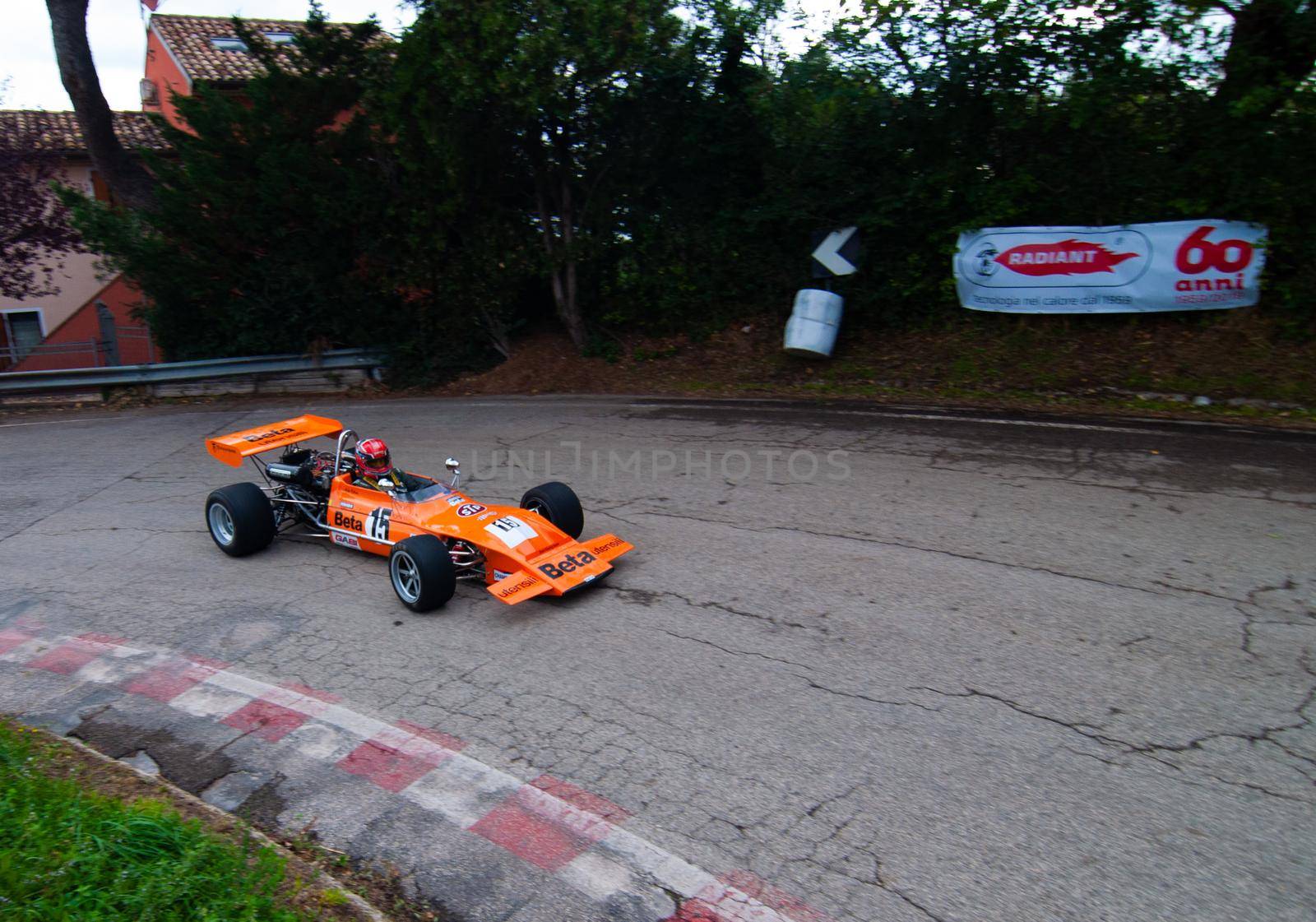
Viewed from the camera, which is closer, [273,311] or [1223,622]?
[1223,622]

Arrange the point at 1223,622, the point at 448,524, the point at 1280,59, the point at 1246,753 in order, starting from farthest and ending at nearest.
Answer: the point at 1280,59
the point at 448,524
the point at 1223,622
the point at 1246,753

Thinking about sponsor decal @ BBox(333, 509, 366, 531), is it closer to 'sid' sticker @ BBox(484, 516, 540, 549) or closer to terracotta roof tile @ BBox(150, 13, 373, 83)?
'sid' sticker @ BBox(484, 516, 540, 549)

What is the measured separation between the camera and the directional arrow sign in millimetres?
15273

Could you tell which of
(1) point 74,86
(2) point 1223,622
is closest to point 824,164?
(2) point 1223,622

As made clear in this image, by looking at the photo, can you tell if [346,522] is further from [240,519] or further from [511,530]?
[511,530]

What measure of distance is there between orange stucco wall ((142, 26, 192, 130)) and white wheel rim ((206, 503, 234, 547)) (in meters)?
21.5

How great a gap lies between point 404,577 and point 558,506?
57.9 inches

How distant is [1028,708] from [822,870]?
1836mm

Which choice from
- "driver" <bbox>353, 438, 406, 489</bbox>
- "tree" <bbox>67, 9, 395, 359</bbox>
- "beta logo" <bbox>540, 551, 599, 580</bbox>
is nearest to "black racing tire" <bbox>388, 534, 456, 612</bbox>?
"beta logo" <bbox>540, 551, 599, 580</bbox>

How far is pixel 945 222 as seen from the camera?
48.2ft

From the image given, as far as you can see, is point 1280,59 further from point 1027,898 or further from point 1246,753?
point 1027,898

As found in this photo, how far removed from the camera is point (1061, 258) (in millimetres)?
13695

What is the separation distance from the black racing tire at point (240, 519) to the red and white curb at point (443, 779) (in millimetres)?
1586

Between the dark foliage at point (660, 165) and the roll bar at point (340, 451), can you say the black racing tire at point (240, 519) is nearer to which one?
the roll bar at point (340, 451)
